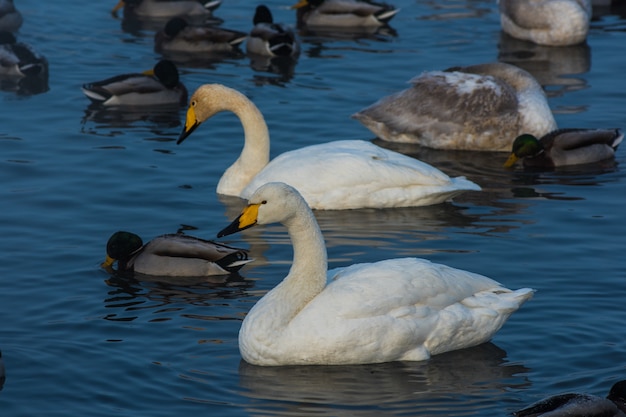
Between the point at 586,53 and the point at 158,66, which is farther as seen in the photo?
the point at 586,53

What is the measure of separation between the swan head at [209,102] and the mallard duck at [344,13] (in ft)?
25.6

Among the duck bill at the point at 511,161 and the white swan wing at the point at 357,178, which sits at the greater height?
the white swan wing at the point at 357,178

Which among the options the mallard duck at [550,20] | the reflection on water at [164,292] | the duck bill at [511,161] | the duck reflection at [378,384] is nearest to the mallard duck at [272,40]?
the mallard duck at [550,20]

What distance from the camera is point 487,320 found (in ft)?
33.5

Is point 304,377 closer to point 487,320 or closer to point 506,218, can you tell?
point 487,320

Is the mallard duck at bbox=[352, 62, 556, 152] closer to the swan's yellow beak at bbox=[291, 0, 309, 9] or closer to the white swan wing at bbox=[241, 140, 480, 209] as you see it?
the white swan wing at bbox=[241, 140, 480, 209]

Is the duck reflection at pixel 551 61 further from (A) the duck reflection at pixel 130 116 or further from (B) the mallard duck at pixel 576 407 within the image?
(B) the mallard duck at pixel 576 407

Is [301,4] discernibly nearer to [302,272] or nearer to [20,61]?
[20,61]

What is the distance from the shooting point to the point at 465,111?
55.0ft

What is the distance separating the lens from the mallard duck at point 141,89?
18.3m

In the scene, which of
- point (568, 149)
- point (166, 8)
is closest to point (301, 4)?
point (166, 8)

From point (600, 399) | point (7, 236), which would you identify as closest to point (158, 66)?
point (7, 236)

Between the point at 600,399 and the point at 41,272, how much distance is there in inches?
215

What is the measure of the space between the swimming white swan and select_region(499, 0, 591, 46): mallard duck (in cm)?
1183
